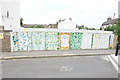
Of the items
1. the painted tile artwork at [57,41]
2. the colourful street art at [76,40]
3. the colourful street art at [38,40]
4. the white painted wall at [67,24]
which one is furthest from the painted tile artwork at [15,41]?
the white painted wall at [67,24]

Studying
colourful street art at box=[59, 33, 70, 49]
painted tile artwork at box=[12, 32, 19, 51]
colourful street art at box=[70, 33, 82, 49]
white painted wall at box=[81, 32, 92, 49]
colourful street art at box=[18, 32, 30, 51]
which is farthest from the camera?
white painted wall at box=[81, 32, 92, 49]

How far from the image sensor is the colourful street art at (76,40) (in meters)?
16.5

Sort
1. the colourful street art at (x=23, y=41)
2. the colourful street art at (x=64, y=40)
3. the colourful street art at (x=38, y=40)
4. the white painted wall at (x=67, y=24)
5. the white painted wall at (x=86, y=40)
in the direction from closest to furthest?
the colourful street art at (x=23, y=41) < the colourful street art at (x=38, y=40) < the colourful street art at (x=64, y=40) < the white painted wall at (x=86, y=40) < the white painted wall at (x=67, y=24)

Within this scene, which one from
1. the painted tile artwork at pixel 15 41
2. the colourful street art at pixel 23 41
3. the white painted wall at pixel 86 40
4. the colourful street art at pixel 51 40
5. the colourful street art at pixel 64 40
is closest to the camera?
the painted tile artwork at pixel 15 41

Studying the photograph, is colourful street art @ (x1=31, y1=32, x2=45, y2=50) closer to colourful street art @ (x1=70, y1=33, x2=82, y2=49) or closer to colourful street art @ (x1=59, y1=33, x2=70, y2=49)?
colourful street art @ (x1=59, y1=33, x2=70, y2=49)

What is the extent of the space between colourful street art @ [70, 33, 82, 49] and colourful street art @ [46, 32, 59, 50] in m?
1.97

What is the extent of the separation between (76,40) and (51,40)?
3057mm

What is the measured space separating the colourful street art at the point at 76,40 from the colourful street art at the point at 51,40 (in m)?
1.97

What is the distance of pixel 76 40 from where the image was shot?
1664 cm

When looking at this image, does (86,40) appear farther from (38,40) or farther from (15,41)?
(15,41)

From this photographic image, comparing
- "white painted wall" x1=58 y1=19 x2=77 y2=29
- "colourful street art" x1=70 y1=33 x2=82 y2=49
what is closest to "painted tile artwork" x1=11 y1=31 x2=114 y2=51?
"colourful street art" x1=70 y1=33 x2=82 y2=49

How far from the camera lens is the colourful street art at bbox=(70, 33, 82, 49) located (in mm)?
16516

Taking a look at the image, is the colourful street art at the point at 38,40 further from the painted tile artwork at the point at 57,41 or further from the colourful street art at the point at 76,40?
the colourful street art at the point at 76,40

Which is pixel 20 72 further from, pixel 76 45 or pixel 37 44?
pixel 76 45
